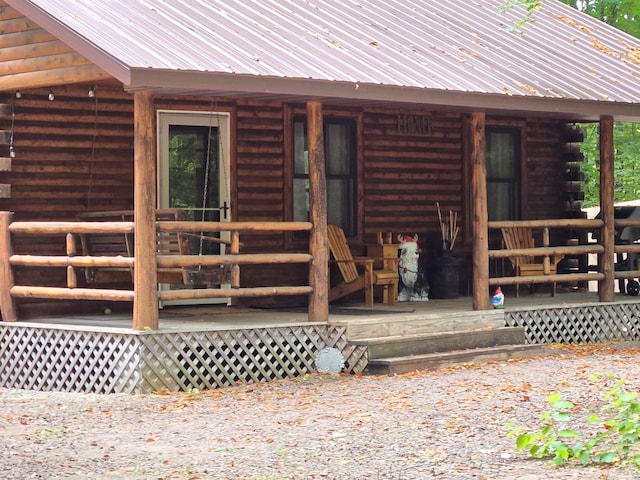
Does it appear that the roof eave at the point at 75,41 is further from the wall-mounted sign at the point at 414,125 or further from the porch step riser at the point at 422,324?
the wall-mounted sign at the point at 414,125

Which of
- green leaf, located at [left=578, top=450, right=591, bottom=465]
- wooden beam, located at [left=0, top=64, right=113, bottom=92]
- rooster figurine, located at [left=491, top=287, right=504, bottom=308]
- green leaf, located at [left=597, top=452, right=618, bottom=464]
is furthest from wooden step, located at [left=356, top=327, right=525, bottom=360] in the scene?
green leaf, located at [left=597, top=452, right=618, bottom=464]

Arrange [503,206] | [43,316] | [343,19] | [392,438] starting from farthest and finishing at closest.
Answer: [503,206] < [343,19] < [43,316] < [392,438]

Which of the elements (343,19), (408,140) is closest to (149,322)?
(343,19)

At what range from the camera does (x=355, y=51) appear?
46.2 feet

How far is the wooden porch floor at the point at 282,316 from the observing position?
42.0ft

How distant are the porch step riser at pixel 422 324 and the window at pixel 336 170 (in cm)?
279

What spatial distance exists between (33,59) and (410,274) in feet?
20.0

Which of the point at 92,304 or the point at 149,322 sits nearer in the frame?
the point at 149,322

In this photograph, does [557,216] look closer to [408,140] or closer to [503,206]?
[503,206]

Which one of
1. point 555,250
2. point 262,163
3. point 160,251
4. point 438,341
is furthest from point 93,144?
point 555,250

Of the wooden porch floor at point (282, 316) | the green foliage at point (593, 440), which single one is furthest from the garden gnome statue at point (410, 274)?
the green foliage at point (593, 440)

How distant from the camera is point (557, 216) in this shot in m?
19.4

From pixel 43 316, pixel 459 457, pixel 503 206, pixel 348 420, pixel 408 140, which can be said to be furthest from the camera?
pixel 503 206

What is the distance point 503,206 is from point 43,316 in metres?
7.89
